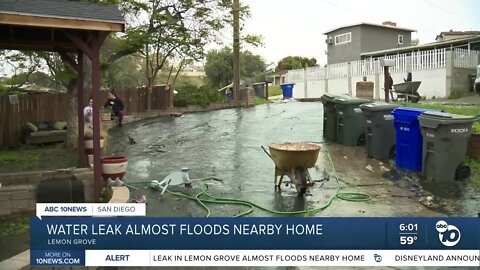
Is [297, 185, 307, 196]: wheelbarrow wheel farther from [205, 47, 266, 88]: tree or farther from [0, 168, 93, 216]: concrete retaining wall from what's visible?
[205, 47, 266, 88]: tree

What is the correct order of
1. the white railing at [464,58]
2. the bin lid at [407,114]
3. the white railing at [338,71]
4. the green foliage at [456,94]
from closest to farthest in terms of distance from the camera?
the bin lid at [407,114] < the green foliage at [456,94] < the white railing at [464,58] < the white railing at [338,71]

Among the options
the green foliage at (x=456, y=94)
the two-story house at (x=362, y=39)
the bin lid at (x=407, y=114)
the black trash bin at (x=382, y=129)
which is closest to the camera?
the bin lid at (x=407, y=114)

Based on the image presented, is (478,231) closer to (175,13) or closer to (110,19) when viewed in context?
(110,19)

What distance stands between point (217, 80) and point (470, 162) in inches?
1408

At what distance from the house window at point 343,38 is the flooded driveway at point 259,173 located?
24.5 metres

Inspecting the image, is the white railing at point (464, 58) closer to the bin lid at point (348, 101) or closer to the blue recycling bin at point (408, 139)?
the bin lid at point (348, 101)

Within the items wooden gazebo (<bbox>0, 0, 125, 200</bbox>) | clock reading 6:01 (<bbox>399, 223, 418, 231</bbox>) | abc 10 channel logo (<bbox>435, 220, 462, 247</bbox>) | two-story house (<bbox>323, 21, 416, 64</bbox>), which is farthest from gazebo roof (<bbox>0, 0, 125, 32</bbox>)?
two-story house (<bbox>323, 21, 416, 64</bbox>)

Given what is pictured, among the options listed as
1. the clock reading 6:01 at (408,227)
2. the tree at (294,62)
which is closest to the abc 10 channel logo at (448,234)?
the clock reading 6:01 at (408,227)

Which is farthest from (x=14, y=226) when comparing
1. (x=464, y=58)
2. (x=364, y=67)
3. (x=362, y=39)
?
(x=362, y=39)

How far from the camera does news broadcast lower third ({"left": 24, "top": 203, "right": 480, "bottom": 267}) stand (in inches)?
159

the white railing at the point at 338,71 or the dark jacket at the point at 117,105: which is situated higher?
the white railing at the point at 338,71

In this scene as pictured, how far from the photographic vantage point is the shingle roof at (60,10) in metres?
6.25

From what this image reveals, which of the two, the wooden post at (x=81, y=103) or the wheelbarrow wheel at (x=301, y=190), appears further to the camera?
the wooden post at (x=81, y=103)

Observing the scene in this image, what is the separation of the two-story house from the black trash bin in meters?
28.6
